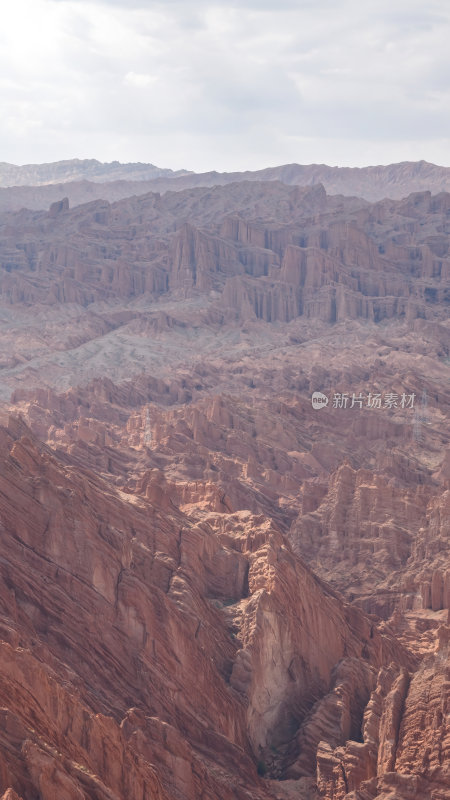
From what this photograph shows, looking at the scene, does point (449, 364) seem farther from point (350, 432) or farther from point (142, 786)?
point (142, 786)

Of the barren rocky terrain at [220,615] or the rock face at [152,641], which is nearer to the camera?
the rock face at [152,641]

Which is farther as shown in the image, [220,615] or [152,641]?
[220,615]

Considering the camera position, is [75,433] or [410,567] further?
[75,433]

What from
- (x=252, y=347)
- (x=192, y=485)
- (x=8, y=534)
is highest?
(x=8, y=534)

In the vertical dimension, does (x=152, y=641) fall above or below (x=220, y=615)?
above

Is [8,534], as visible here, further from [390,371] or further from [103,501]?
[390,371]

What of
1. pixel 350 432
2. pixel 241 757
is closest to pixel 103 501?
pixel 241 757

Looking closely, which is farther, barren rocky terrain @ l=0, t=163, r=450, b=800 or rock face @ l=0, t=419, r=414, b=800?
barren rocky terrain @ l=0, t=163, r=450, b=800

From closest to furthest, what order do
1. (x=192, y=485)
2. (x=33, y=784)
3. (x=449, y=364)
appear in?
(x=33, y=784) → (x=192, y=485) → (x=449, y=364)

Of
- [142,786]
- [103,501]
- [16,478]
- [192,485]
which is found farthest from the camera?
[192,485]

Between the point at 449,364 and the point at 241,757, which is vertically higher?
the point at 241,757
